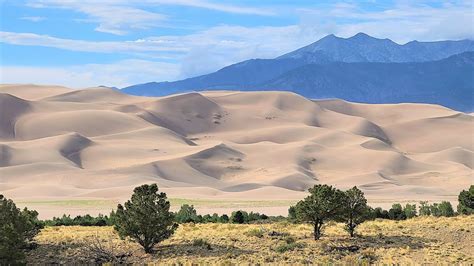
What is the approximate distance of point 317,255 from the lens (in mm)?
30719

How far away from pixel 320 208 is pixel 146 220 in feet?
28.0

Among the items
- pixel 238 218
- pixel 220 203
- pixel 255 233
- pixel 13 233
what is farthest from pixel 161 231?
pixel 220 203

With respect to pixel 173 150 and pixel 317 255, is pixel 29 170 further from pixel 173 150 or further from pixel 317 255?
pixel 317 255

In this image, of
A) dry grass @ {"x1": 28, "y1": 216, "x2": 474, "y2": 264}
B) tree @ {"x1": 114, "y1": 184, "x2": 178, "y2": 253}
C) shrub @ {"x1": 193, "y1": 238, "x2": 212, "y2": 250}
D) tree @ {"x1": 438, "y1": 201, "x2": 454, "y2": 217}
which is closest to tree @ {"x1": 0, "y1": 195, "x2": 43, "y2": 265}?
dry grass @ {"x1": 28, "y1": 216, "x2": 474, "y2": 264}

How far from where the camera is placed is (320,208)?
3384cm

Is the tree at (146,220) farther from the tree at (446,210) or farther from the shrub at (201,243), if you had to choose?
the tree at (446,210)

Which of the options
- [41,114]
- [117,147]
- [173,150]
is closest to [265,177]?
[173,150]

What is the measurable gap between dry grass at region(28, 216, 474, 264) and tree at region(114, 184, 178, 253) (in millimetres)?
671

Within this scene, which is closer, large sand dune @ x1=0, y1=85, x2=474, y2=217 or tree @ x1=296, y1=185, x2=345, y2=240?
tree @ x1=296, y1=185, x2=345, y2=240

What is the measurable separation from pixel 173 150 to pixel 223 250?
122 meters

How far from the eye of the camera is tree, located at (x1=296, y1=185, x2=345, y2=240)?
111ft

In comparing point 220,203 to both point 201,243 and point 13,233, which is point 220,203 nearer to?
point 201,243

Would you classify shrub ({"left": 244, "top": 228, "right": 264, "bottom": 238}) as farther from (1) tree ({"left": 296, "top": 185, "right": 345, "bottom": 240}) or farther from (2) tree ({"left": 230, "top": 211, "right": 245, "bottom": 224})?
(2) tree ({"left": 230, "top": 211, "right": 245, "bottom": 224})

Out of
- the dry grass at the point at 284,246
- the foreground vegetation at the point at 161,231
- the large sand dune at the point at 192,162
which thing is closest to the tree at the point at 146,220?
the foreground vegetation at the point at 161,231
